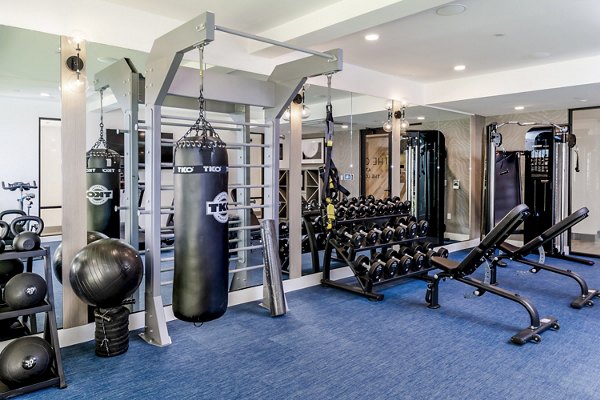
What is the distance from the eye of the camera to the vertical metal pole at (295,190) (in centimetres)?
480

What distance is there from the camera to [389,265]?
15.3 feet

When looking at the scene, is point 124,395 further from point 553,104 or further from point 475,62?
point 553,104

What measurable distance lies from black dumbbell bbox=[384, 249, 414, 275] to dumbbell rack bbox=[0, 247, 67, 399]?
10.6ft

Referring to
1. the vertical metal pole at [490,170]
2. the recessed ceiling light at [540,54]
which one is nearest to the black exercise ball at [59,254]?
the recessed ceiling light at [540,54]

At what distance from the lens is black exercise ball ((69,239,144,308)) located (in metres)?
2.89

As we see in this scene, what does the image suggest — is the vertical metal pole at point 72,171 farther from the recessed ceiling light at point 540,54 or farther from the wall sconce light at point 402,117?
the recessed ceiling light at point 540,54

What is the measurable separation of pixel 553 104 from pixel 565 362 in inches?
192

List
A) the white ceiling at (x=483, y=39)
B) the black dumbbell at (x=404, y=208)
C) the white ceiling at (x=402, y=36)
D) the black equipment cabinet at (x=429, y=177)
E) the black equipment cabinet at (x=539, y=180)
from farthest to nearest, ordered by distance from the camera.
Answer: the black equipment cabinet at (x=539, y=180), the black equipment cabinet at (x=429, y=177), the black dumbbell at (x=404, y=208), the white ceiling at (x=483, y=39), the white ceiling at (x=402, y=36)

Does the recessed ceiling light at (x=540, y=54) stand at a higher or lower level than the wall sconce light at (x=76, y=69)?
higher

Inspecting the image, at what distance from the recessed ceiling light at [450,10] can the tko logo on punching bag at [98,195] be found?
3.08 metres

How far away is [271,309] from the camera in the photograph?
3.97 meters

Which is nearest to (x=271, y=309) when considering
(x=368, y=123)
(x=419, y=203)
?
(x=368, y=123)

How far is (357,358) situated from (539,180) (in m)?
5.53

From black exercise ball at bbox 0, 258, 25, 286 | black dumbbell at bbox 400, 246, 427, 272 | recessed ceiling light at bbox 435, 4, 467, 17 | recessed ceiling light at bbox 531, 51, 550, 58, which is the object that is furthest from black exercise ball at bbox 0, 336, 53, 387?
recessed ceiling light at bbox 531, 51, 550, 58
